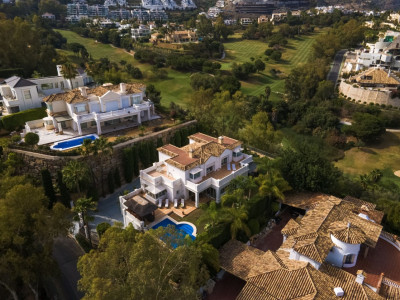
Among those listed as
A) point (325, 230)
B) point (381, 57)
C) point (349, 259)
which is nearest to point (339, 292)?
point (349, 259)

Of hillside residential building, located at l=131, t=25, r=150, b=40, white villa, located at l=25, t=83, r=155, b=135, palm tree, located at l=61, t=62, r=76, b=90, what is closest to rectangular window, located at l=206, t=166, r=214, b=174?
white villa, located at l=25, t=83, r=155, b=135

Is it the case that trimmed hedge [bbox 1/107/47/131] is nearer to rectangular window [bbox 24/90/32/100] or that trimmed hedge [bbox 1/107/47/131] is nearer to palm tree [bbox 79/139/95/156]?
rectangular window [bbox 24/90/32/100]

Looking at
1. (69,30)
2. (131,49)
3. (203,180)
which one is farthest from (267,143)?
(69,30)

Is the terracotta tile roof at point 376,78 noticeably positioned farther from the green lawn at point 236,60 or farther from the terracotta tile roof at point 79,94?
the terracotta tile roof at point 79,94

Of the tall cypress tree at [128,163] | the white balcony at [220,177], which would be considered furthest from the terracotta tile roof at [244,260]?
the tall cypress tree at [128,163]

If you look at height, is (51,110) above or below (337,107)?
above

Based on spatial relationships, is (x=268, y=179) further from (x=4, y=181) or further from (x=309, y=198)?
(x=4, y=181)
